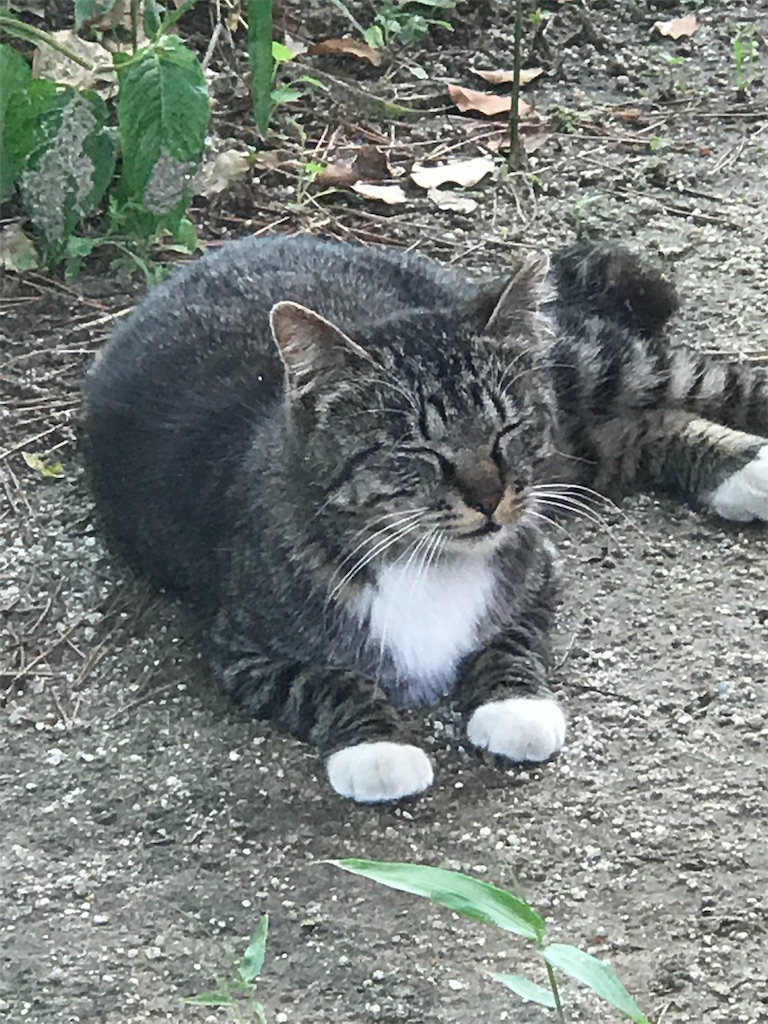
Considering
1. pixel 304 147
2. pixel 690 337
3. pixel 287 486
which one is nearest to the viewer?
pixel 287 486

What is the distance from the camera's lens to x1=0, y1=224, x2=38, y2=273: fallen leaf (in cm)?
338

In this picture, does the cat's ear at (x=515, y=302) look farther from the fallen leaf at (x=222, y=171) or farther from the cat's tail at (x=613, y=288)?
the fallen leaf at (x=222, y=171)

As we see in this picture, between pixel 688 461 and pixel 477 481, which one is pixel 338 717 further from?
pixel 688 461

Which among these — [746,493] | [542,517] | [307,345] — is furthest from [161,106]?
[746,493]

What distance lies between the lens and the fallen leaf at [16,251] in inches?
133

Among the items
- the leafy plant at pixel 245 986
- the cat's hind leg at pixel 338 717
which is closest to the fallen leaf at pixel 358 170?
the cat's hind leg at pixel 338 717

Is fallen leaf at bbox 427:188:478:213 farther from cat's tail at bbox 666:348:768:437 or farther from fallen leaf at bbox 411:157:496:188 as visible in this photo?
cat's tail at bbox 666:348:768:437

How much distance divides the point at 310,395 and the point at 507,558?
0.45 meters

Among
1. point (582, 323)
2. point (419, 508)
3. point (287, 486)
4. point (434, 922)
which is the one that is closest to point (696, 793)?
point (434, 922)

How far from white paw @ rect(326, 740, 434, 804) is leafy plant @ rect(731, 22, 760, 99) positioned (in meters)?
2.64

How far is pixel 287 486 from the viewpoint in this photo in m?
2.30

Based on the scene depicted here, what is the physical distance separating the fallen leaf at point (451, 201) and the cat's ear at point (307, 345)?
1.63 meters

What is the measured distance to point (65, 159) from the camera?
3002 mm

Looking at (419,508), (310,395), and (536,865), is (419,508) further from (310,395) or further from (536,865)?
(536,865)
